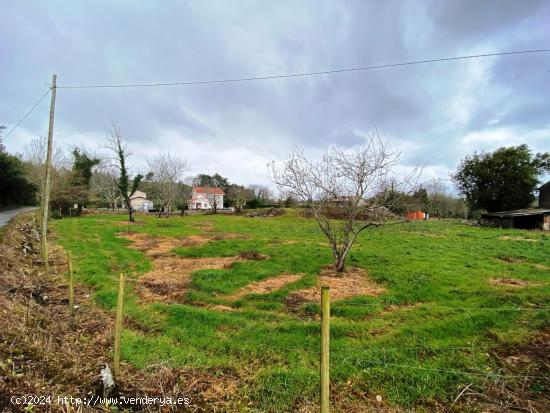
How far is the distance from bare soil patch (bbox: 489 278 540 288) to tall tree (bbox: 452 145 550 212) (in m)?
38.5

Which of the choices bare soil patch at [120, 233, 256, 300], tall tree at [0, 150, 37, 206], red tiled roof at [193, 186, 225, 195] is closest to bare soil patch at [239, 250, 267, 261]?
bare soil patch at [120, 233, 256, 300]

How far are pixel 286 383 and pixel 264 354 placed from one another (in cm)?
78

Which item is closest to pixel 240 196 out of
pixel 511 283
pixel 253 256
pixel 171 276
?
pixel 253 256

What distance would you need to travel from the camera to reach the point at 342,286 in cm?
756

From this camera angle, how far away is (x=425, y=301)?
6453 millimetres

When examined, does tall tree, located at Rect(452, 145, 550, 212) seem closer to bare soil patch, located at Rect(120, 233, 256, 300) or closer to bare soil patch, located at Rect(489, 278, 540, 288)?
bare soil patch, located at Rect(489, 278, 540, 288)

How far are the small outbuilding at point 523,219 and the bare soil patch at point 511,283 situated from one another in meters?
30.1

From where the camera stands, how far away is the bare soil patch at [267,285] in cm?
713

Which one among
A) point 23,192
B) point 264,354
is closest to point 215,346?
point 264,354

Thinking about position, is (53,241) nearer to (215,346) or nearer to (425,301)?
(215,346)

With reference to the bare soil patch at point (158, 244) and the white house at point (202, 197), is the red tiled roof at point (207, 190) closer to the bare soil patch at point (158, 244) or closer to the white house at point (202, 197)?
the white house at point (202, 197)

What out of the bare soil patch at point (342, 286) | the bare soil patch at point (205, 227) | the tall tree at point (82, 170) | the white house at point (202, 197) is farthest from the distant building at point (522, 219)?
the white house at point (202, 197)

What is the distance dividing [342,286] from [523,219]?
120ft

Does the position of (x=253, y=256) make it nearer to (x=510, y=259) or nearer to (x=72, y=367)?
(x=72, y=367)
